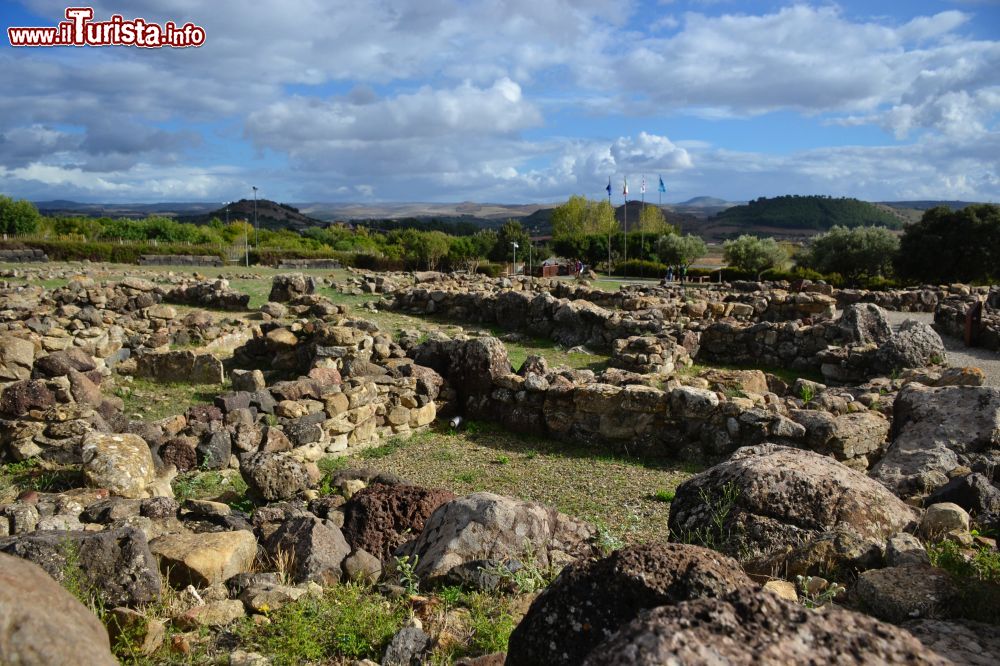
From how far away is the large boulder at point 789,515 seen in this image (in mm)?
4555

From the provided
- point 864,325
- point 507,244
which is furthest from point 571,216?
point 864,325

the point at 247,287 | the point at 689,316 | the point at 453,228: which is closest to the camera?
the point at 689,316

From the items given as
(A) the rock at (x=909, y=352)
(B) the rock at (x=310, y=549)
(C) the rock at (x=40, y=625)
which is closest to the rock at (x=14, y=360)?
(B) the rock at (x=310, y=549)

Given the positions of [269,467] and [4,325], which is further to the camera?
[4,325]

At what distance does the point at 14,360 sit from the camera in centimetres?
1016

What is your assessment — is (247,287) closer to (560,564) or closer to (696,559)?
(560,564)

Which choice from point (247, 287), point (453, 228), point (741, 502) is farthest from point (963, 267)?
point (453, 228)

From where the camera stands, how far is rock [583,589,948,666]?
2.07 m

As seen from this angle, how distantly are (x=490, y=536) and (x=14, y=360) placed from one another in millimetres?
8586

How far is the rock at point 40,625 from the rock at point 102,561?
131 cm

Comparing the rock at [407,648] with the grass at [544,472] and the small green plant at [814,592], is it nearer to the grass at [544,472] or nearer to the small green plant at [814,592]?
the small green plant at [814,592]

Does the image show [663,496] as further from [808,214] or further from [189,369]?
[808,214]

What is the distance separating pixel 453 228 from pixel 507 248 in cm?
6810

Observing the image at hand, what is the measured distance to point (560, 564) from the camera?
4.83 metres
